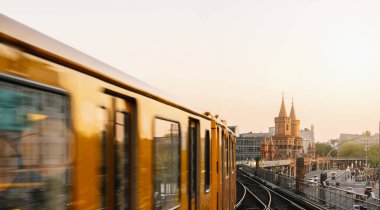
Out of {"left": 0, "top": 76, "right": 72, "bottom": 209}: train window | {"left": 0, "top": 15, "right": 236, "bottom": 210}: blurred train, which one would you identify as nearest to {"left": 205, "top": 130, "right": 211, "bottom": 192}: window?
{"left": 0, "top": 15, "right": 236, "bottom": 210}: blurred train

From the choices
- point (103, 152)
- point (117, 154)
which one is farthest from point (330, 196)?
point (103, 152)

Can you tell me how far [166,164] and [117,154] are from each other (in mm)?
1569

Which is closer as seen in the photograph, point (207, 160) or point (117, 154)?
point (117, 154)

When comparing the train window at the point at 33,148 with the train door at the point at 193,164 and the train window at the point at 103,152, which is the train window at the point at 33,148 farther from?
the train door at the point at 193,164

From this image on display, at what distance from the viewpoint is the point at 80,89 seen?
3.85 m

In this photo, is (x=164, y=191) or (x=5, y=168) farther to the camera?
(x=164, y=191)

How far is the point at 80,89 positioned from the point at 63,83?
10.4 inches

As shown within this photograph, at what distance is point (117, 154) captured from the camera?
4559 mm

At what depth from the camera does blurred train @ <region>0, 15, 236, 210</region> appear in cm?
305

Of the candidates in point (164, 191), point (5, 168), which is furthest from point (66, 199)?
point (164, 191)

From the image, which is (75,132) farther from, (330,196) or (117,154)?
(330,196)

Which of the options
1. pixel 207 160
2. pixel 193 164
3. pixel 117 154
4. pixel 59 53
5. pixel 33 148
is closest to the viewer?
pixel 33 148

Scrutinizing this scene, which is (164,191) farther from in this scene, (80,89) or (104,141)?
(80,89)

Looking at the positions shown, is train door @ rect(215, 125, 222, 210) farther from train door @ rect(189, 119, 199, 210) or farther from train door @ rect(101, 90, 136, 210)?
train door @ rect(101, 90, 136, 210)
